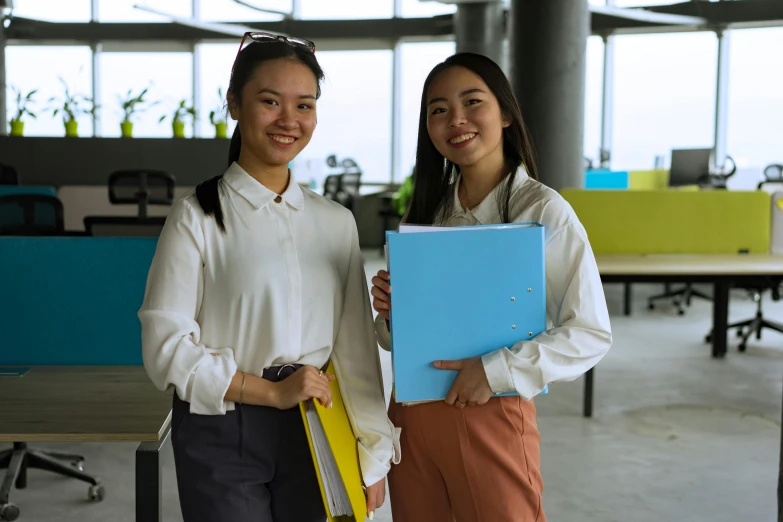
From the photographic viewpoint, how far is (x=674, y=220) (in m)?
3.97

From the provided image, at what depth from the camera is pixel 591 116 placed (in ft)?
33.4

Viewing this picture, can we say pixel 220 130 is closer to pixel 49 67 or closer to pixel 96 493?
pixel 96 493

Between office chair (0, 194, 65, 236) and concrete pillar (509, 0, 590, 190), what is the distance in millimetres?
3248

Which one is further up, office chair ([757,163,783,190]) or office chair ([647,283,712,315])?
office chair ([757,163,783,190])

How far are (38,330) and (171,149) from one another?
4973 millimetres

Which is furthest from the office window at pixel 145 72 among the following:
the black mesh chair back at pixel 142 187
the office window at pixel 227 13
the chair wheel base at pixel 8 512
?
the chair wheel base at pixel 8 512

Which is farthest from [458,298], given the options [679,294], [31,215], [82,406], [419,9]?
[419,9]

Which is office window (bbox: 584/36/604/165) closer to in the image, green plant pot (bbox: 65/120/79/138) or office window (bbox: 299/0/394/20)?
office window (bbox: 299/0/394/20)

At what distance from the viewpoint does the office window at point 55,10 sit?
1086 cm

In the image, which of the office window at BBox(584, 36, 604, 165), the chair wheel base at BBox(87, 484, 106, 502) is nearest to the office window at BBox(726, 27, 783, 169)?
the office window at BBox(584, 36, 604, 165)

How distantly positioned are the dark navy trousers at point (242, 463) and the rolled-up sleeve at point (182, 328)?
0.16 ft

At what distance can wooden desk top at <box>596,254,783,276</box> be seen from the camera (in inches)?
127

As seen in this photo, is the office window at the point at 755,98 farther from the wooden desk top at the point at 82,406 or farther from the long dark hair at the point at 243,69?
the long dark hair at the point at 243,69

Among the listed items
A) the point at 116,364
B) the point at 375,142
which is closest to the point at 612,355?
the point at 116,364
